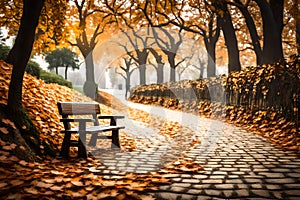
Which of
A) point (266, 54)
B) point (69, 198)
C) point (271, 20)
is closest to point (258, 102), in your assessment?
point (266, 54)

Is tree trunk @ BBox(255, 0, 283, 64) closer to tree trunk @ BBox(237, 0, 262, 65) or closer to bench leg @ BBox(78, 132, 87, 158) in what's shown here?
tree trunk @ BBox(237, 0, 262, 65)

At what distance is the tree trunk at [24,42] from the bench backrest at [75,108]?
2.46 feet

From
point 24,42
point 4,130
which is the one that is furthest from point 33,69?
point 4,130

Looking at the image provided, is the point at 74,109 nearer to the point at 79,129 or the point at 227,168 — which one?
the point at 79,129

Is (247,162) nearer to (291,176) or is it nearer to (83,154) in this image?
(291,176)

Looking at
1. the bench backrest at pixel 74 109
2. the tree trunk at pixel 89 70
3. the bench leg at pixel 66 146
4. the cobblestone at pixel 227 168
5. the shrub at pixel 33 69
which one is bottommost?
the cobblestone at pixel 227 168

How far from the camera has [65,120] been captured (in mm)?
5461

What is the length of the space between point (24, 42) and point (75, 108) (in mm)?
1584

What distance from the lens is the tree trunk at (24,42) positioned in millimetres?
5176

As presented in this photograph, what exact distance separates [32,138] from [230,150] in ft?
12.2

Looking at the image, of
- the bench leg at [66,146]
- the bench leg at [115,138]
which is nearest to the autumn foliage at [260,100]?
the bench leg at [115,138]

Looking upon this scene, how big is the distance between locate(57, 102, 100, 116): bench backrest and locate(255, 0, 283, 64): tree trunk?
24.8 ft

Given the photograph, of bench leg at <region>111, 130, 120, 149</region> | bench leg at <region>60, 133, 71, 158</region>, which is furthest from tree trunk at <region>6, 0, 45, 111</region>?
bench leg at <region>111, 130, 120, 149</region>

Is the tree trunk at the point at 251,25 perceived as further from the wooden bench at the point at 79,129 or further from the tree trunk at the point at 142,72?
the tree trunk at the point at 142,72
